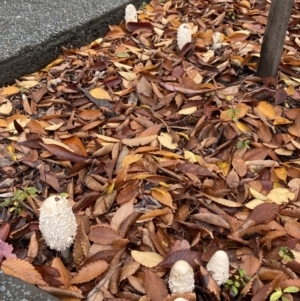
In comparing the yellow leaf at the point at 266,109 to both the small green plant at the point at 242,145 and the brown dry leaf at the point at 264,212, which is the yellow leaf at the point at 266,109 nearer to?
the small green plant at the point at 242,145

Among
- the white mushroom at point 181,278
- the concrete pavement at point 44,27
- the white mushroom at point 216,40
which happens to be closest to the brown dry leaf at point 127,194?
the white mushroom at point 181,278

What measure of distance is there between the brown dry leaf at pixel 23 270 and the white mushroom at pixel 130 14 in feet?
6.22

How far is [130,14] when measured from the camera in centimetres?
307

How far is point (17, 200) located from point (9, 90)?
86 centimetres

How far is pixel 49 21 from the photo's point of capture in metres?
3.00

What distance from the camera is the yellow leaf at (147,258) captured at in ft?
5.64

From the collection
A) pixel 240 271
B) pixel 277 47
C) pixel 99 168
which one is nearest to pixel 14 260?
pixel 99 168

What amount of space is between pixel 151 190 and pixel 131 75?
89 cm

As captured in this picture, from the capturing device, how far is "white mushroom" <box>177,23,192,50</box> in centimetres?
275

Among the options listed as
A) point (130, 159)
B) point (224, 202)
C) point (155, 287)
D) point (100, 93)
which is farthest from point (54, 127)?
point (155, 287)

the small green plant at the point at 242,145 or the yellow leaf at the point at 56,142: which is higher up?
the small green plant at the point at 242,145

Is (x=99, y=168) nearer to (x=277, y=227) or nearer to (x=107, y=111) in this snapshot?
(x=107, y=111)

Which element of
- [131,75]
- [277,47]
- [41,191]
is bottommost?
[41,191]

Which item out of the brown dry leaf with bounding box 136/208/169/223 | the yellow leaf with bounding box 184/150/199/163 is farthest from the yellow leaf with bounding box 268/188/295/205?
the brown dry leaf with bounding box 136/208/169/223
